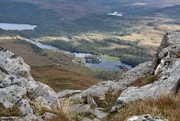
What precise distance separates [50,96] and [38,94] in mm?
725

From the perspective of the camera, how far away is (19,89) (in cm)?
1577

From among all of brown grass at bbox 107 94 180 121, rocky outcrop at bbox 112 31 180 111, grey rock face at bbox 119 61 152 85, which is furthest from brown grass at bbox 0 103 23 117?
grey rock face at bbox 119 61 152 85

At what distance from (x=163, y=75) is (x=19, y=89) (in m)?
11.9

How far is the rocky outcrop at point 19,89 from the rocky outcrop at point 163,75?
4166mm

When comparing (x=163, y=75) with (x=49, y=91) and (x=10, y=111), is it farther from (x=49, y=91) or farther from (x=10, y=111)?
(x=10, y=111)

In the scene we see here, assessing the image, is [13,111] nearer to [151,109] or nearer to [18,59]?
[151,109]

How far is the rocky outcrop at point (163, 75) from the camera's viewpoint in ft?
57.7

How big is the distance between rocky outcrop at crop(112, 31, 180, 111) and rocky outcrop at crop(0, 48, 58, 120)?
417 cm

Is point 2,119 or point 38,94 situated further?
point 38,94

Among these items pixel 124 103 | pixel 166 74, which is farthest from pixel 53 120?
pixel 166 74

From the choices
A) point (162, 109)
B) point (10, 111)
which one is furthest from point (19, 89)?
point (162, 109)

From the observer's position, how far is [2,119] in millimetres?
12125

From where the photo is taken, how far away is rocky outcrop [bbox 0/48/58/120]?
547 inches

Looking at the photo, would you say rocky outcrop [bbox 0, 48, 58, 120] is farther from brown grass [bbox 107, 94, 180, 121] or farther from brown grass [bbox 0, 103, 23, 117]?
brown grass [bbox 107, 94, 180, 121]
